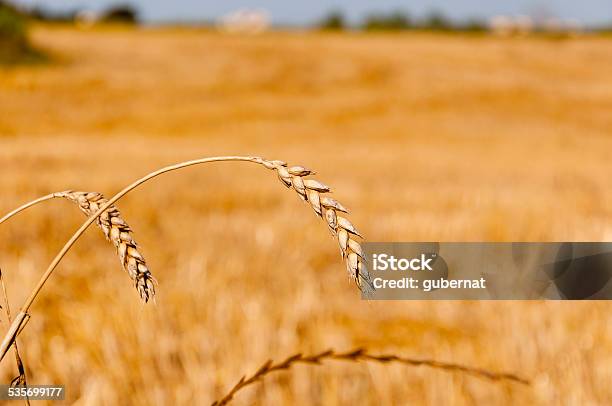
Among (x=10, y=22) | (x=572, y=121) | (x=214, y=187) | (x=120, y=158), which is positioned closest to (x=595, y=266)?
(x=214, y=187)

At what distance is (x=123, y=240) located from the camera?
0.65m

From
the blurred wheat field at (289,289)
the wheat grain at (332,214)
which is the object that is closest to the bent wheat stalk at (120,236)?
the wheat grain at (332,214)

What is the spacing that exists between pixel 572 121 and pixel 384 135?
5227 mm

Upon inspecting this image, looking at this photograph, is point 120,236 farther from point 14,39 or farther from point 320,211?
point 14,39

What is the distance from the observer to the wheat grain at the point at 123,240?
0.64 metres

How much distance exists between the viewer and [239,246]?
8.75ft

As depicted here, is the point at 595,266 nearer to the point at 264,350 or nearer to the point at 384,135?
the point at 264,350

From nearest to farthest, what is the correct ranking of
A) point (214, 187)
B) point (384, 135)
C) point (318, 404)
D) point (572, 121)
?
point (318, 404) → point (214, 187) → point (384, 135) → point (572, 121)

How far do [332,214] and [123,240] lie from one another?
0.19m

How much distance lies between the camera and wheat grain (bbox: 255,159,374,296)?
23.1 inches

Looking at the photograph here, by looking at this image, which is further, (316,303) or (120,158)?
(120,158)

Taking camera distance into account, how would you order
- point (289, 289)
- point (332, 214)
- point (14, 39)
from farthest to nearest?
1. point (14, 39)
2. point (289, 289)
3. point (332, 214)

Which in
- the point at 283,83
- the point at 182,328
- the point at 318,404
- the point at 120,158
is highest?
the point at 283,83

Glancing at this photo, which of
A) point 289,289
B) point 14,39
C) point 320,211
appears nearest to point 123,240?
point 320,211
